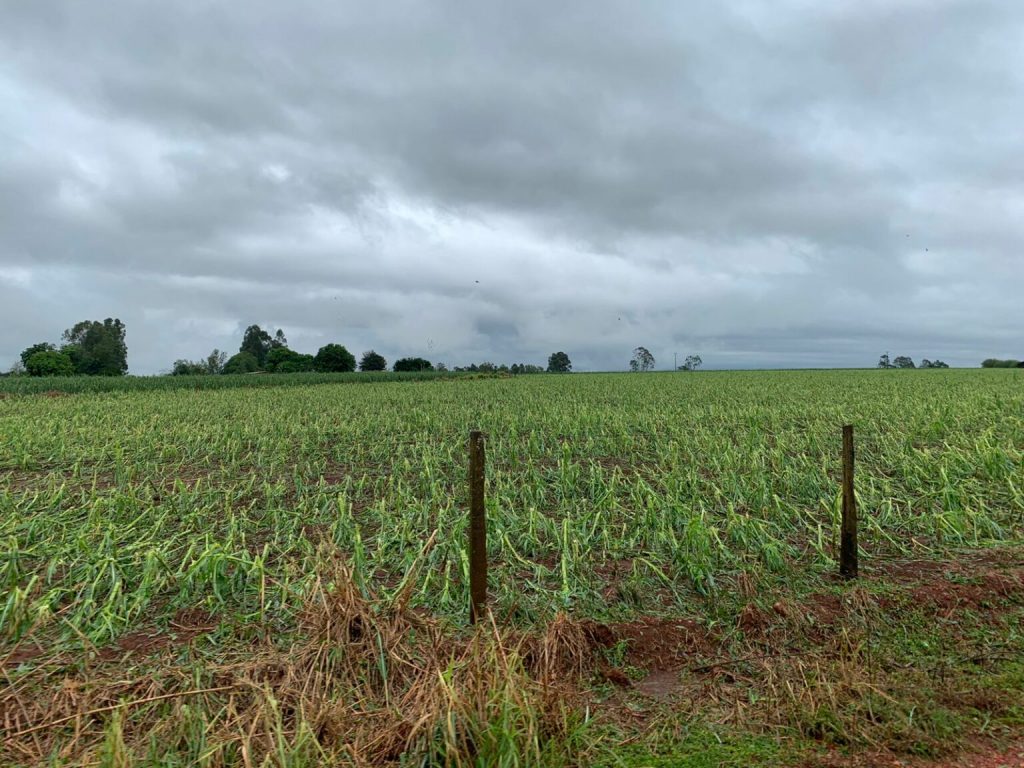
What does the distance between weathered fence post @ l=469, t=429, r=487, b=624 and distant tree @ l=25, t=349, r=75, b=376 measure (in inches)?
4005

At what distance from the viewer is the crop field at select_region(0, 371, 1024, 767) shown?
319 cm

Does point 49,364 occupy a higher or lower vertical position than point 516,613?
higher

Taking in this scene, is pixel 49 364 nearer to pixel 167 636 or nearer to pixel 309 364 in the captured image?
pixel 309 364

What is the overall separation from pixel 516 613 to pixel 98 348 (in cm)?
11805

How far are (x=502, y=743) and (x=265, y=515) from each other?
6.23m

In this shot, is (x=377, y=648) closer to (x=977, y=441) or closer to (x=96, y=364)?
(x=977, y=441)

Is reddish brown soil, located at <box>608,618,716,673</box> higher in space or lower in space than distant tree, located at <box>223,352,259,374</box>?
lower

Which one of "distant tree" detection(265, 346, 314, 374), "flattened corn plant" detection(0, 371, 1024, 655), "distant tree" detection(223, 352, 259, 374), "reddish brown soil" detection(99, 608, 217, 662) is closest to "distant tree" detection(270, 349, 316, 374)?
"distant tree" detection(265, 346, 314, 374)

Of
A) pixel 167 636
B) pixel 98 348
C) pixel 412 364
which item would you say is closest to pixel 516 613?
pixel 167 636

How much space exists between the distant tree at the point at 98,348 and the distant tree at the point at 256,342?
84.2 ft

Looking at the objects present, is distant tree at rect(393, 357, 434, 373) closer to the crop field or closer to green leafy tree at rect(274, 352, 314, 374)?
green leafy tree at rect(274, 352, 314, 374)

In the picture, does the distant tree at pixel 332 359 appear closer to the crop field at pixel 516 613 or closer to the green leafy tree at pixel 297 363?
the green leafy tree at pixel 297 363

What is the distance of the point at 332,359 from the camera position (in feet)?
333

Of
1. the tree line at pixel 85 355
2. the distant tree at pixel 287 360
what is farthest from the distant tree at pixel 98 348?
the distant tree at pixel 287 360
